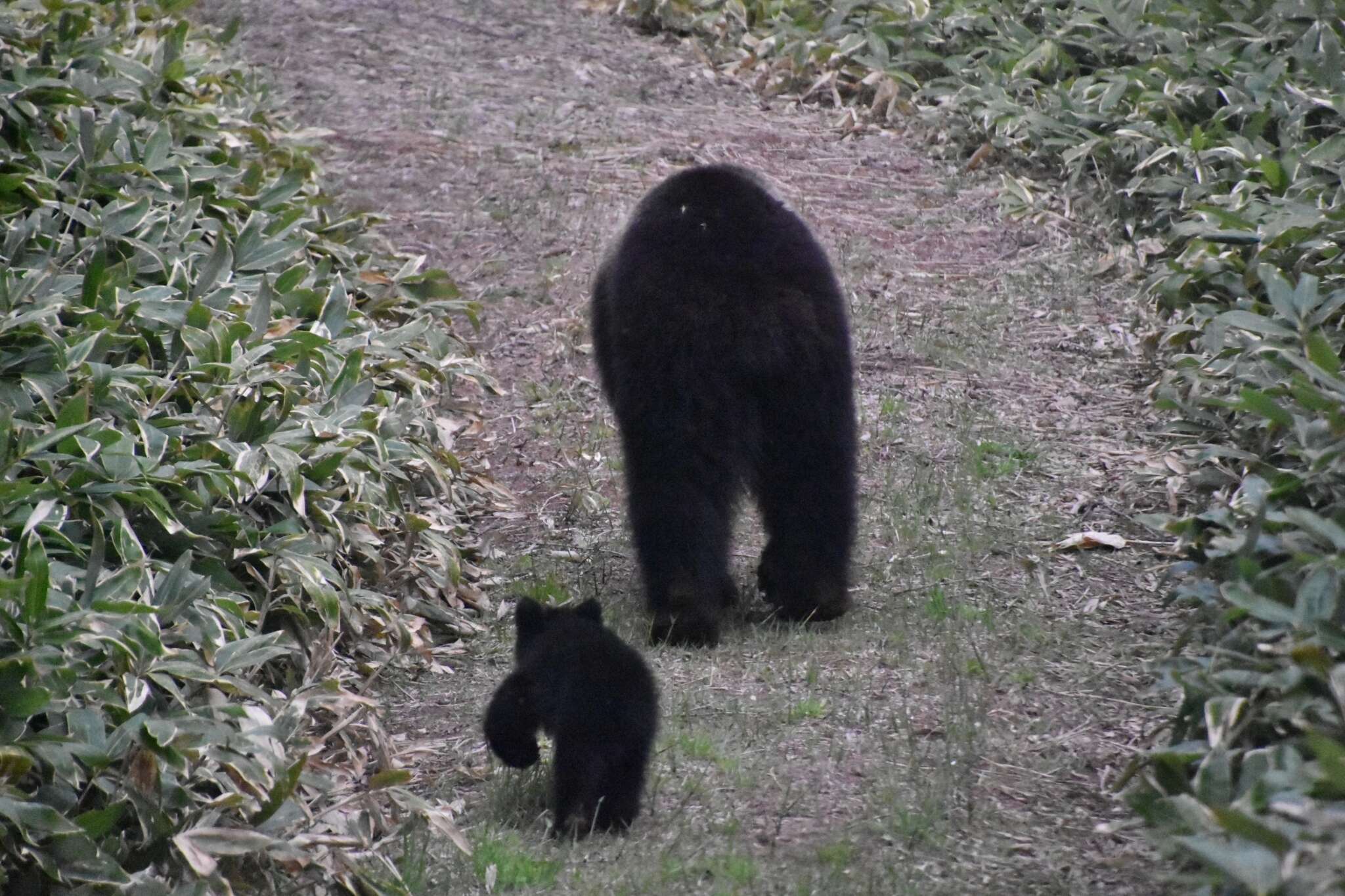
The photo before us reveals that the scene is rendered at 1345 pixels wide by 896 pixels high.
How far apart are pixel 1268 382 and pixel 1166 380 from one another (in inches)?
88.4

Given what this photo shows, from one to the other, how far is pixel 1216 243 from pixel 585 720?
4729 millimetres

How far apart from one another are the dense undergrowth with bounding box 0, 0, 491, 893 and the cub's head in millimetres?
576

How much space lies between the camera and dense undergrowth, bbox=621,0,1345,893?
289 centimetres

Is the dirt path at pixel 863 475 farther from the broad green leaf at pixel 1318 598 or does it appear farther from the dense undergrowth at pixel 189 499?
the broad green leaf at pixel 1318 598

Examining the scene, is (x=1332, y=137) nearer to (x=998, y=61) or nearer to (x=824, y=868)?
(x=998, y=61)

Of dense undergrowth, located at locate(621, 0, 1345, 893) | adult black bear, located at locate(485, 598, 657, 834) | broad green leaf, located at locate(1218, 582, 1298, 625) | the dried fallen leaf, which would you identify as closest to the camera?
dense undergrowth, located at locate(621, 0, 1345, 893)

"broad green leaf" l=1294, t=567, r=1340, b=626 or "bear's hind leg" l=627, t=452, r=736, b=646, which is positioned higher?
"broad green leaf" l=1294, t=567, r=1340, b=626

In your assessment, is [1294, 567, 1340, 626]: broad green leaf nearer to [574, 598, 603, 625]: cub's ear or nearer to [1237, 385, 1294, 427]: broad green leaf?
[1237, 385, 1294, 427]: broad green leaf

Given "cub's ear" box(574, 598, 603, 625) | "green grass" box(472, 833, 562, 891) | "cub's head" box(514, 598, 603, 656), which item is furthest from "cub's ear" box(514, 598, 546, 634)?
"green grass" box(472, 833, 562, 891)

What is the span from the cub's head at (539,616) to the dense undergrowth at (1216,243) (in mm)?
1747

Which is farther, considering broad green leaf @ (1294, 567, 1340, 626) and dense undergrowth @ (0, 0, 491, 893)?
dense undergrowth @ (0, 0, 491, 893)

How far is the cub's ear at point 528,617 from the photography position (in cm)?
435

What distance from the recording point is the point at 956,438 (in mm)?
6773

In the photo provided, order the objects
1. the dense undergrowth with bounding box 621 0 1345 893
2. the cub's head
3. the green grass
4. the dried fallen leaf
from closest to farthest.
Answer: the dense undergrowth with bounding box 621 0 1345 893 < the green grass < the cub's head < the dried fallen leaf
